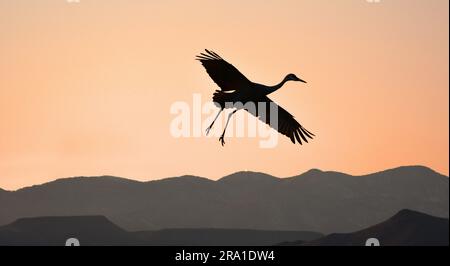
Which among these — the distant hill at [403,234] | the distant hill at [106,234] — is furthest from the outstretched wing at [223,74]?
the distant hill at [106,234]

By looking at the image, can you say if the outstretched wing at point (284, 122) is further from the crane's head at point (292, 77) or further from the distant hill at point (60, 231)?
the distant hill at point (60, 231)

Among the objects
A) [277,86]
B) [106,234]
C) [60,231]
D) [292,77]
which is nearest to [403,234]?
[106,234]

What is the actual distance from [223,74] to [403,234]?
1269 inches

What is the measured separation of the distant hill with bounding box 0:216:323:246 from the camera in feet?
200

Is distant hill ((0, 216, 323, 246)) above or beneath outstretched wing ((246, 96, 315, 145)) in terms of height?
above

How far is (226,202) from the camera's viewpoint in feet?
265

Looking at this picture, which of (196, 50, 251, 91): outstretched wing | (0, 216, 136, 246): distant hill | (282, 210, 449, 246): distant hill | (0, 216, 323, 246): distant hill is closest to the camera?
(196, 50, 251, 91): outstretched wing

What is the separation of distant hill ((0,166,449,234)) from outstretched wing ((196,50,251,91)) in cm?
4298

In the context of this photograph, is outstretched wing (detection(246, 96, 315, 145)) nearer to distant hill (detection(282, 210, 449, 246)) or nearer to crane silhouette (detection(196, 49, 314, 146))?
crane silhouette (detection(196, 49, 314, 146))

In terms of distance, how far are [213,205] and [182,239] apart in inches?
691

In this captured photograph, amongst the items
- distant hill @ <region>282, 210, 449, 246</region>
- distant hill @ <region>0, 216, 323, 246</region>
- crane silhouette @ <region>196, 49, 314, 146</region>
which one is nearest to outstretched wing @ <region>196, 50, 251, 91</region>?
crane silhouette @ <region>196, 49, 314, 146</region>

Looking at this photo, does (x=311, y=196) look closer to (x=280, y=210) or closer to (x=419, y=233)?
(x=280, y=210)

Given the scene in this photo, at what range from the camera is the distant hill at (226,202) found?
244ft
